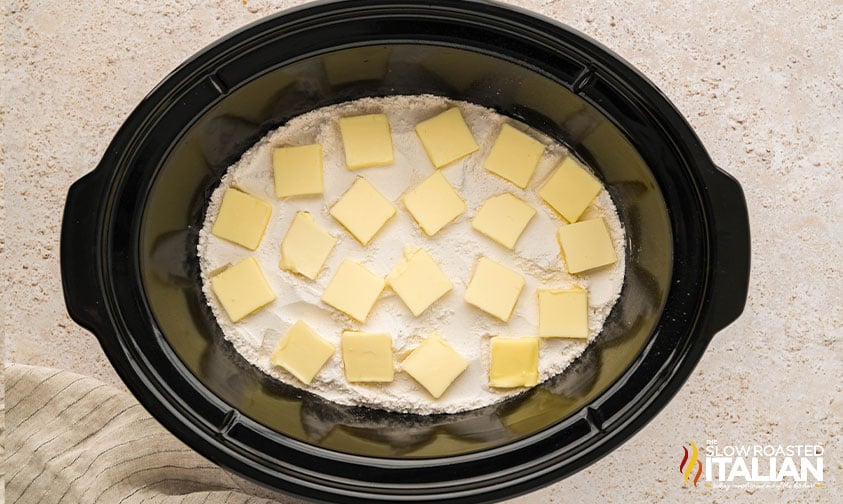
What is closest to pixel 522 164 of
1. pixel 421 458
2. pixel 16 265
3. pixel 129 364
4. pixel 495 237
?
pixel 495 237

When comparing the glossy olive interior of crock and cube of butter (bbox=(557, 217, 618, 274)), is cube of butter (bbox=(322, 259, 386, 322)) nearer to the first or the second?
the glossy olive interior of crock

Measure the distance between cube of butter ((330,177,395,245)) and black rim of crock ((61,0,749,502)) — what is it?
261mm

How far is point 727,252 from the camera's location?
1020mm

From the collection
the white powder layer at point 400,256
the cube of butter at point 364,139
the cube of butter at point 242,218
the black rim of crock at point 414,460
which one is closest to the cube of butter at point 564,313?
the white powder layer at point 400,256

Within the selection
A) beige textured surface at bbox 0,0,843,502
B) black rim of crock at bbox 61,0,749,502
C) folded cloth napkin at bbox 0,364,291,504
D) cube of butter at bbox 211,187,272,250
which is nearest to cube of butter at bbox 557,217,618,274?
black rim of crock at bbox 61,0,749,502

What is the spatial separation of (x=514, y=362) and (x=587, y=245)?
22 centimetres

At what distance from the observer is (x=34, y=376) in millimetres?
1257

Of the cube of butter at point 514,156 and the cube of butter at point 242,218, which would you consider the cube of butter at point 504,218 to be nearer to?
the cube of butter at point 514,156

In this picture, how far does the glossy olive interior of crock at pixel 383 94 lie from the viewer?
1074 millimetres

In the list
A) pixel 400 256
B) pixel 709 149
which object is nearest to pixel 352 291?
pixel 400 256

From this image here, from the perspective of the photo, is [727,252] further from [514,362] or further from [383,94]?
[383,94]

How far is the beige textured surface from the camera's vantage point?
1232 mm

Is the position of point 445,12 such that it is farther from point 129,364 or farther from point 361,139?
point 129,364

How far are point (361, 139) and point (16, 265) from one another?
0.64 meters
